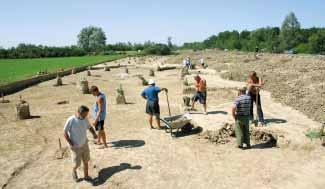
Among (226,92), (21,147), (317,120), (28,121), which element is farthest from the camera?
(226,92)

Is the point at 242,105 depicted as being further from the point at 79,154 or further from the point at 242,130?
the point at 79,154

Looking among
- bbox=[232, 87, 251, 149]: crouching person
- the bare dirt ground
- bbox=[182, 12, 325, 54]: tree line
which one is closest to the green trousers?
bbox=[232, 87, 251, 149]: crouching person

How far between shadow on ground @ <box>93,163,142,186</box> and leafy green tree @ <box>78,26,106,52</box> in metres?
121

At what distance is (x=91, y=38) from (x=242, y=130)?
125 metres

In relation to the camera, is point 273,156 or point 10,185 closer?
point 10,185

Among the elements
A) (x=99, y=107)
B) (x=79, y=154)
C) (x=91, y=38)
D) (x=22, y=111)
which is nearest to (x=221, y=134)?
(x=99, y=107)

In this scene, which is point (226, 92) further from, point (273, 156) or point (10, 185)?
point (10, 185)

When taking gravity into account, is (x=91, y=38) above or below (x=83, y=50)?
above

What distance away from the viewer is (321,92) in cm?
1609

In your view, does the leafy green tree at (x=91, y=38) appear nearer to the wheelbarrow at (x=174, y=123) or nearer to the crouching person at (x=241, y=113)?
the wheelbarrow at (x=174, y=123)

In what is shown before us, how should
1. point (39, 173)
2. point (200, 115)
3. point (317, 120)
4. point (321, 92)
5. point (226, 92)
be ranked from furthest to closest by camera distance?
point (226, 92)
point (321, 92)
point (200, 115)
point (317, 120)
point (39, 173)

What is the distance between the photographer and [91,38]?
128875mm

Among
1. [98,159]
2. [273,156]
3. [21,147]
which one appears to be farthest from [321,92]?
[21,147]

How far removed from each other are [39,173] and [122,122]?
204 inches
